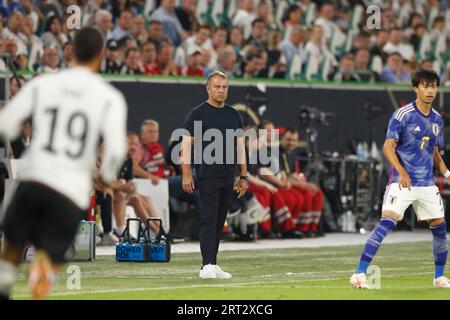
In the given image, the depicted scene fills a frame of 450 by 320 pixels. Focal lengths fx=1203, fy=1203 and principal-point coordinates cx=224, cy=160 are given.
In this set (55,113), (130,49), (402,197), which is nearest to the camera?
(55,113)

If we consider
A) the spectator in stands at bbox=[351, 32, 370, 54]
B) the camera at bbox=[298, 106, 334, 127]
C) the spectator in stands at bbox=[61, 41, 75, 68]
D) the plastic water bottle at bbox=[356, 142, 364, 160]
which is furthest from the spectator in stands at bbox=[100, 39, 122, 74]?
the spectator in stands at bbox=[351, 32, 370, 54]

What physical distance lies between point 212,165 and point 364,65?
12.2 m

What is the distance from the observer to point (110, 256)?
1675 centimetres

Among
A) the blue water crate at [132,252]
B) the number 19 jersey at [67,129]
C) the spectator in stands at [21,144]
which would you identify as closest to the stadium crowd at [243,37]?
the spectator in stands at [21,144]

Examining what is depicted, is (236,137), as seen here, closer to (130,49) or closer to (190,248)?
(190,248)

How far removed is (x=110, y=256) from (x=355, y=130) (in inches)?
329

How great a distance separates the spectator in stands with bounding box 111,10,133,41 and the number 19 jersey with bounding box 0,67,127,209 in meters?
14.0

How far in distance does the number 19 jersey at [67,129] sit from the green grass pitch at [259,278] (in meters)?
3.08

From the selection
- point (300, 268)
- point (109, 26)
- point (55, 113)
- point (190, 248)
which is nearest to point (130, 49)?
point (109, 26)

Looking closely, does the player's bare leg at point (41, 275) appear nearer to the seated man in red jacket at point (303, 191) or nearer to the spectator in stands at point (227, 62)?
the seated man in red jacket at point (303, 191)

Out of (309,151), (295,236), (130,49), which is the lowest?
Result: (295,236)

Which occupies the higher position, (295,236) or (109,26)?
(109,26)

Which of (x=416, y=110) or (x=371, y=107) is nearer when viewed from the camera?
(x=416, y=110)

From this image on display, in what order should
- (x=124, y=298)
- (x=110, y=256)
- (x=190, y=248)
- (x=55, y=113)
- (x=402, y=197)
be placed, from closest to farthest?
(x=55, y=113), (x=124, y=298), (x=402, y=197), (x=110, y=256), (x=190, y=248)
